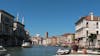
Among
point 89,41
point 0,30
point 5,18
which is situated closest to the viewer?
point 89,41

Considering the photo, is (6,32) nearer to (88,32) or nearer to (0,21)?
(0,21)

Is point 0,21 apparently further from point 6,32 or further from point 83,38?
point 83,38

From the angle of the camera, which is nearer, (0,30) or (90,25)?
(90,25)

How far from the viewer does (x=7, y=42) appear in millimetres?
191250

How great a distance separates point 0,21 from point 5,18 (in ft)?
44.9

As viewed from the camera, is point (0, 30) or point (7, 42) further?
point (7, 42)

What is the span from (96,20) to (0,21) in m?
64.9

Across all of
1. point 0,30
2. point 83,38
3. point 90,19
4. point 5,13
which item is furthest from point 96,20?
point 5,13

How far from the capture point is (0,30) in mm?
170250

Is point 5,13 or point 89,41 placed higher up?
point 5,13

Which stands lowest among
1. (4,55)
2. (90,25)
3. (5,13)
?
(4,55)

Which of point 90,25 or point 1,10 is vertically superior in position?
point 1,10

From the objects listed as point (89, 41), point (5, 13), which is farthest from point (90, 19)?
point (5, 13)

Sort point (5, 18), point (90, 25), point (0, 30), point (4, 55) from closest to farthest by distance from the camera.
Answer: point (4, 55) → point (90, 25) → point (0, 30) → point (5, 18)
